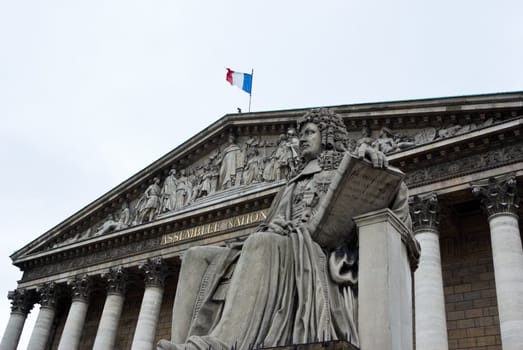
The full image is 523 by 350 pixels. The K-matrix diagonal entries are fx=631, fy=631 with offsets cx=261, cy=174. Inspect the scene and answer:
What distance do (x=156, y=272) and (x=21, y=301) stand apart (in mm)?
6591

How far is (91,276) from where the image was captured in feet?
66.3

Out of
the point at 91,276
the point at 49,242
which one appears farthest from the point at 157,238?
the point at 49,242

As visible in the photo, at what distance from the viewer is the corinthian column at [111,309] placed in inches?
723

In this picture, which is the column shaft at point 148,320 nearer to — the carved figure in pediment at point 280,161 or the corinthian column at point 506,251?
the carved figure in pediment at point 280,161

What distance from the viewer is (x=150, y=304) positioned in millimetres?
17812

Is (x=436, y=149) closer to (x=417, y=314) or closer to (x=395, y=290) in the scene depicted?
(x=417, y=314)

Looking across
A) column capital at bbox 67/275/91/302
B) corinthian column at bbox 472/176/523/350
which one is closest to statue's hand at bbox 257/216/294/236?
corinthian column at bbox 472/176/523/350

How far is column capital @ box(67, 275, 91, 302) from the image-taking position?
20156 mm

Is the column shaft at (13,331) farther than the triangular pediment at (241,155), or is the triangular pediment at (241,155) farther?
the column shaft at (13,331)

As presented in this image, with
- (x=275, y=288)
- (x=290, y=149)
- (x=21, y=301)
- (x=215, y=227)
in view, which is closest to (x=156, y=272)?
(x=215, y=227)

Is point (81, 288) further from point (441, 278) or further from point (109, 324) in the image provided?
point (441, 278)

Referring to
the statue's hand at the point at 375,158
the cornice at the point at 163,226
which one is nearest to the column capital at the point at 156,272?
the cornice at the point at 163,226

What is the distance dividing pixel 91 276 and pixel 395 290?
1834 cm

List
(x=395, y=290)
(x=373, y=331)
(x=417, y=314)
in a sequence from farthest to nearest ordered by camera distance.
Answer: (x=417, y=314), (x=395, y=290), (x=373, y=331)
